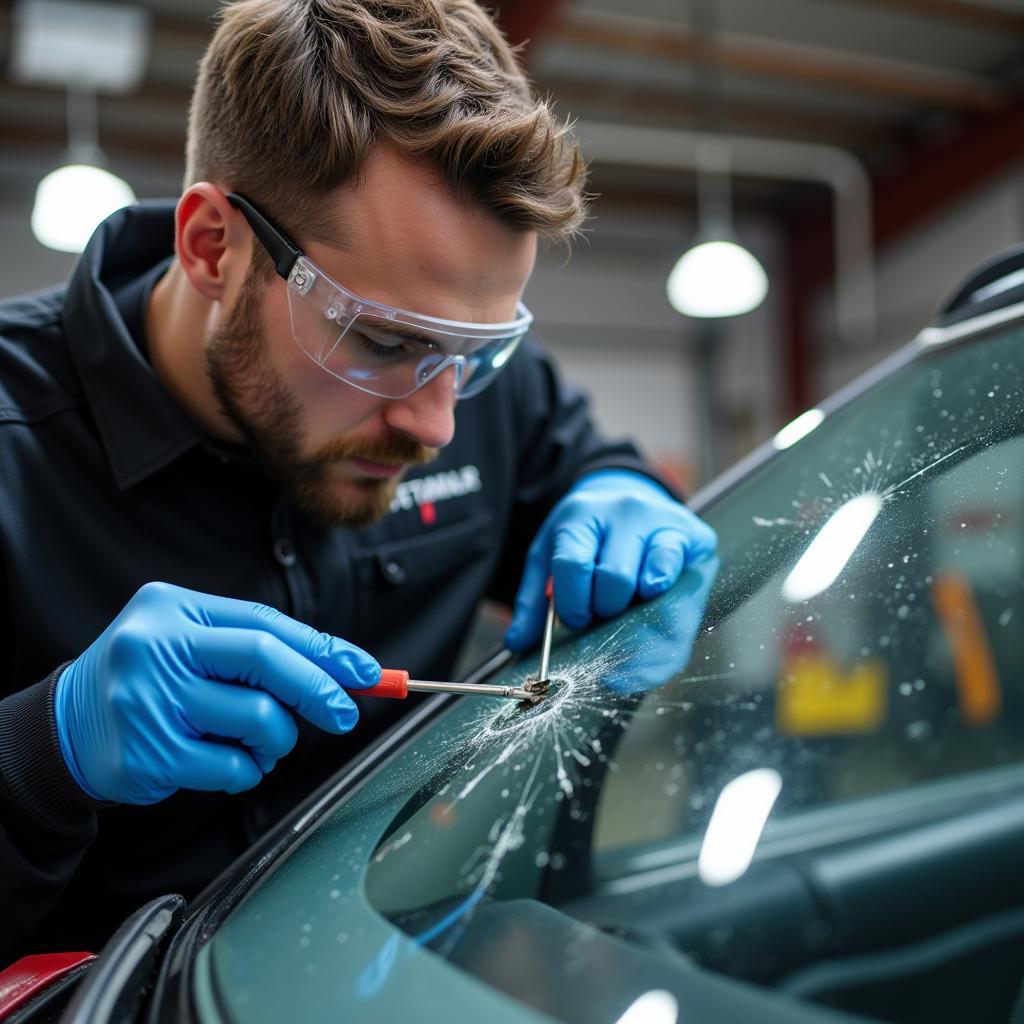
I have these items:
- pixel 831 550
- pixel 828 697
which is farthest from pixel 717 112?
pixel 828 697

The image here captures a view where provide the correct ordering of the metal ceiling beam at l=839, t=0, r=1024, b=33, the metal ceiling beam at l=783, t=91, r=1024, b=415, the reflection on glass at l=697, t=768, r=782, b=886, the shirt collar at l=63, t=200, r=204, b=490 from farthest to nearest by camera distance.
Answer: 1. the metal ceiling beam at l=783, t=91, r=1024, b=415
2. the metal ceiling beam at l=839, t=0, r=1024, b=33
3. the shirt collar at l=63, t=200, r=204, b=490
4. the reflection on glass at l=697, t=768, r=782, b=886

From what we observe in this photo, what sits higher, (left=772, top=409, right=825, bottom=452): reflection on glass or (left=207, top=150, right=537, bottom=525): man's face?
(left=207, top=150, right=537, bottom=525): man's face

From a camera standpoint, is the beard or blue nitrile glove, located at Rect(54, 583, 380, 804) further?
the beard

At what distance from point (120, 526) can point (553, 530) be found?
0.57 metres

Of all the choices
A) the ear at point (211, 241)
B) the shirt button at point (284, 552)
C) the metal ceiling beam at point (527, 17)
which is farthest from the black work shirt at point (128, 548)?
the metal ceiling beam at point (527, 17)

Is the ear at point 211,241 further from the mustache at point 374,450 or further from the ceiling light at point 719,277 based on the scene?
the ceiling light at point 719,277

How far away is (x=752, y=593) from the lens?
2.85 ft

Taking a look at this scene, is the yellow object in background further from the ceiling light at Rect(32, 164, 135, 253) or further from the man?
the ceiling light at Rect(32, 164, 135, 253)

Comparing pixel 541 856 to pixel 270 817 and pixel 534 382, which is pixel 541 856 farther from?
pixel 534 382

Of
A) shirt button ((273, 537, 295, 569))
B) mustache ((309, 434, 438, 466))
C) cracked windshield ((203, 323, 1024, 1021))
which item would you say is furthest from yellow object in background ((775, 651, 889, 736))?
shirt button ((273, 537, 295, 569))

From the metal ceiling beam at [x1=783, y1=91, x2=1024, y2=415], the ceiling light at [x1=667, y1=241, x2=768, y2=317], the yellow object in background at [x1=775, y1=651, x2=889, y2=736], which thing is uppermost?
the metal ceiling beam at [x1=783, y1=91, x2=1024, y2=415]

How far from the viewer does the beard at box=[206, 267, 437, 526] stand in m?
1.18

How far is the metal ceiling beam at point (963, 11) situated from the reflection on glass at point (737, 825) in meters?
5.39

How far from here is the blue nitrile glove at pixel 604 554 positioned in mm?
1076
